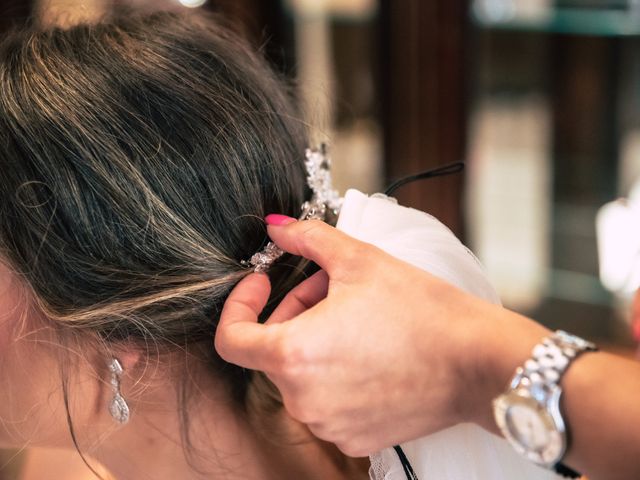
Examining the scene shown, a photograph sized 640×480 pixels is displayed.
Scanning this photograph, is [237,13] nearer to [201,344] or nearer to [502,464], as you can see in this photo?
[201,344]

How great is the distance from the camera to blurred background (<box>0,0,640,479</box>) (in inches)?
90.4

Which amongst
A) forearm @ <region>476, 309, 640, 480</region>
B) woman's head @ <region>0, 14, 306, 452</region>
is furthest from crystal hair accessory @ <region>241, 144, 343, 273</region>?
forearm @ <region>476, 309, 640, 480</region>

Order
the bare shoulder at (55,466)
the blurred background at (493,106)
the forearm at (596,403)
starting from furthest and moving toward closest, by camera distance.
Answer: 1. the blurred background at (493,106)
2. the bare shoulder at (55,466)
3. the forearm at (596,403)

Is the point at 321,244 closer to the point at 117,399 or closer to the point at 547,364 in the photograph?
the point at 547,364

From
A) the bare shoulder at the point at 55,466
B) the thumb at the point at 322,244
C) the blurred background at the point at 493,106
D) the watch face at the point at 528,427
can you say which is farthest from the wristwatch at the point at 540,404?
the blurred background at the point at 493,106

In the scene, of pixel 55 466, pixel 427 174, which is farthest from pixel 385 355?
pixel 55 466

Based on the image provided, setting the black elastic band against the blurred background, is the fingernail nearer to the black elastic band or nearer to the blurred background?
the black elastic band

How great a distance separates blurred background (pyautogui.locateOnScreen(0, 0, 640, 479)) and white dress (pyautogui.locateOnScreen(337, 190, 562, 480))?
1.37 m

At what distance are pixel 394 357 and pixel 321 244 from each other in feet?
0.40

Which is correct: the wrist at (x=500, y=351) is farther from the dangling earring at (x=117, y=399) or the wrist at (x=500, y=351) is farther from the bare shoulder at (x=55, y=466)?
the bare shoulder at (x=55, y=466)

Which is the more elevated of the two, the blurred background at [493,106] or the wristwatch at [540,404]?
the wristwatch at [540,404]

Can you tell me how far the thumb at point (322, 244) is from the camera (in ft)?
2.42

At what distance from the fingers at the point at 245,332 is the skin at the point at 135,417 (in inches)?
6.5

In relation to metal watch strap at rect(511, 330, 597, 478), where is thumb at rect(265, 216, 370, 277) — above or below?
above
